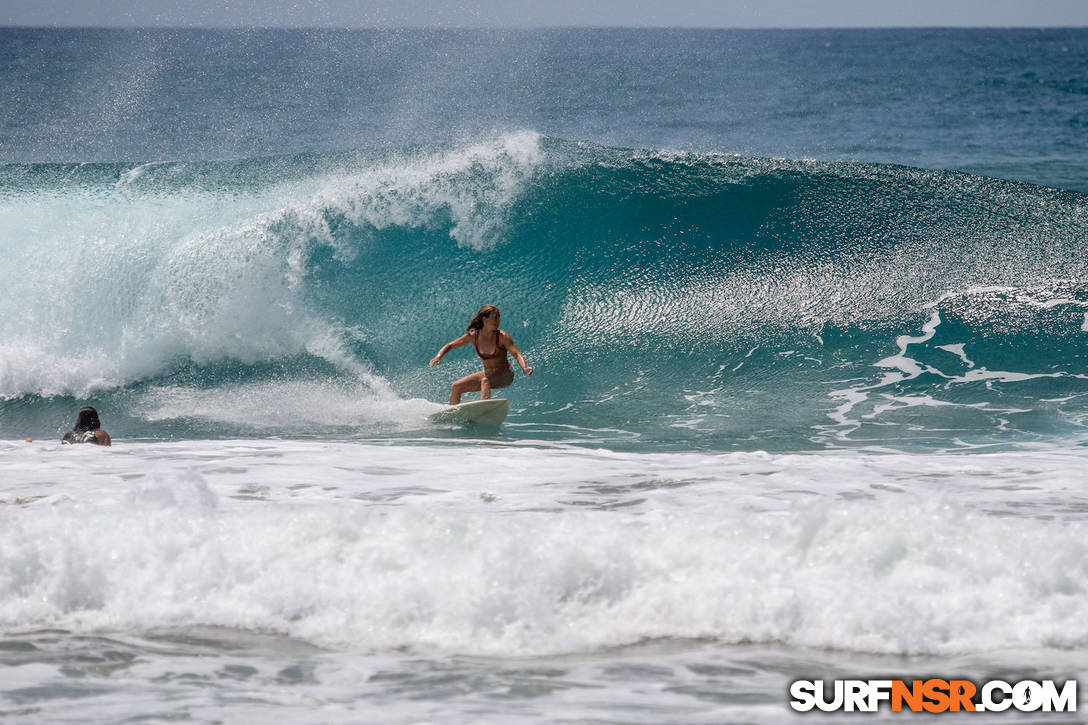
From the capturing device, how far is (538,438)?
8.05m

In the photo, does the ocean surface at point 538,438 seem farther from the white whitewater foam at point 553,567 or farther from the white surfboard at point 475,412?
the white surfboard at point 475,412

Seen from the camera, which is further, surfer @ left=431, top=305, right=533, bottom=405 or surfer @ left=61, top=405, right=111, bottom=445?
surfer @ left=431, top=305, right=533, bottom=405

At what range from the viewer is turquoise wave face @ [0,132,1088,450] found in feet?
29.0

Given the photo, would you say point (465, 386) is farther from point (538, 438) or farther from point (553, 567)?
point (553, 567)

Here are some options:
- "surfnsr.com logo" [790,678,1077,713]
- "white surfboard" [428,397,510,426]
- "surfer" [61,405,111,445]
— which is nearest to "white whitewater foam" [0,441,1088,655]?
"surfnsr.com logo" [790,678,1077,713]

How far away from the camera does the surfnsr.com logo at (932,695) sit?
336 centimetres

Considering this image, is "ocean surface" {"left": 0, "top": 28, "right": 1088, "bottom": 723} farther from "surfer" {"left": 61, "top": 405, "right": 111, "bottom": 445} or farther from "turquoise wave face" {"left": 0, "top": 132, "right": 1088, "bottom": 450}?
"surfer" {"left": 61, "top": 405, "right": 111, "bottom": 445}

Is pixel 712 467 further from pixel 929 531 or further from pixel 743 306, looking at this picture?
pixel 743 306

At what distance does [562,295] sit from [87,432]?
18.0 feet

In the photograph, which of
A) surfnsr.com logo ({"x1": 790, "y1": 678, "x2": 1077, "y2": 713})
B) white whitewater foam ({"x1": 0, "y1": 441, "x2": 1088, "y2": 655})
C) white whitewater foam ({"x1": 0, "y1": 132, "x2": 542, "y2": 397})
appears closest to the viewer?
surfnsr.com logo ({"x1": 790, "y1": 678, "x2": 1077, "y2": 713})

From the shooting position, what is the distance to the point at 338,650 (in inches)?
153

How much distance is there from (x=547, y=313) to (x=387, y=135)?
19747 mm

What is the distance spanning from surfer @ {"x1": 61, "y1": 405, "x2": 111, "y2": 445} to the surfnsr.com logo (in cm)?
515

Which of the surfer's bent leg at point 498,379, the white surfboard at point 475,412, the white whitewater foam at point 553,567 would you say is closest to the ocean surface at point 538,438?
the white whitewater foam at point 553,567
